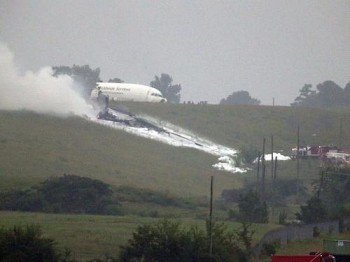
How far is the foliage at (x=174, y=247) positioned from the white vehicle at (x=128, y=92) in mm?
94608

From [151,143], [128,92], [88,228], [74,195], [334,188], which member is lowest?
[88,228]

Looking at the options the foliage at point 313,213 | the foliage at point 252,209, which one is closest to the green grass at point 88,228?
the foliage at point 252,209

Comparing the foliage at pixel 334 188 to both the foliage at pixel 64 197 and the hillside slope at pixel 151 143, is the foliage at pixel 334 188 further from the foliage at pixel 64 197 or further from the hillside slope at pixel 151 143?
the foliage at pixel 64 197

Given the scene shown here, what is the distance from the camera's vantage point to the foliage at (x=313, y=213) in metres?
82.3

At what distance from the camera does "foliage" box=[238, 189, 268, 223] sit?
82812 millimetres

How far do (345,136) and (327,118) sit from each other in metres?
13.3

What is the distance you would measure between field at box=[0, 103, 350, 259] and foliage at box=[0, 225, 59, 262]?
179 cm

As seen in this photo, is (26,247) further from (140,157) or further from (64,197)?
(140,157)

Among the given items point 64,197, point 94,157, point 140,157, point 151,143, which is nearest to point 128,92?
point 151,143

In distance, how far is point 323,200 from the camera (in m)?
93.6

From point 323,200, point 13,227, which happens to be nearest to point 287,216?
point 323,200

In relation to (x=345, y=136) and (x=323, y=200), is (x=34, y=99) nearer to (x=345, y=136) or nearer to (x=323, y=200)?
(x=345, y=136)

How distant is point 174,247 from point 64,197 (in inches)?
818

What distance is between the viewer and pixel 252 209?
84375 millimetres
